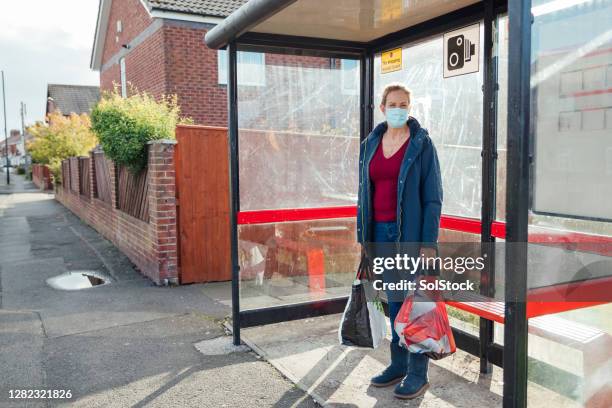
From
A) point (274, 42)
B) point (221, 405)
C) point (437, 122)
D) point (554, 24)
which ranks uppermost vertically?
point (274, 42)

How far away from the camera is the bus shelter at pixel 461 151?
2354 millimetres

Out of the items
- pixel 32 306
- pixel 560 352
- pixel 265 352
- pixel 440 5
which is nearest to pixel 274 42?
pixel 440 5

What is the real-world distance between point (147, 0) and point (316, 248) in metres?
10.3

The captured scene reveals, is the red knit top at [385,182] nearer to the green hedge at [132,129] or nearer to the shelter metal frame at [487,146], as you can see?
the shelter metal frame at [487,146]

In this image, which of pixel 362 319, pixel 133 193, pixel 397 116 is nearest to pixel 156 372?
pixel 362 319

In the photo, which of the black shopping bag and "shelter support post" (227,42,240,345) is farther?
"shelter support post" (227,42,240,345)

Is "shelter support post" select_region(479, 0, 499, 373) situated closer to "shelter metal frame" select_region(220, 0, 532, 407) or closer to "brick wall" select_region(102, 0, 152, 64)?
"shelter metal frame" select_region(220, 0, 532, 407)

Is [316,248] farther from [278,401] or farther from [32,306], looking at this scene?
[32,306]

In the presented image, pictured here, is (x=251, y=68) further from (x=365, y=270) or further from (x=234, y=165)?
(x=365, y=270)

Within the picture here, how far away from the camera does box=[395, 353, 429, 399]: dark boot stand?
338 centimetres

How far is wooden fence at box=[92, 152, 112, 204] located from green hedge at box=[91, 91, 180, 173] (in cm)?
279

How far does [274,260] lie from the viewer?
207 inches

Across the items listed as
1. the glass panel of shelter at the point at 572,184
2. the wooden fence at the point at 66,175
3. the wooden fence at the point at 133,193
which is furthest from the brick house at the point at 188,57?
the glass panel of shelter at the point at 572,184

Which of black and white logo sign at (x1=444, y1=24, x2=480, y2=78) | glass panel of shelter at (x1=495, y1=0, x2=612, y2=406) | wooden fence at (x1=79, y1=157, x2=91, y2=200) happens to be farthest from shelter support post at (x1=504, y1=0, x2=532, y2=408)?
wooden fence at (x1=79, y1=157, x2=91, y2=200)
